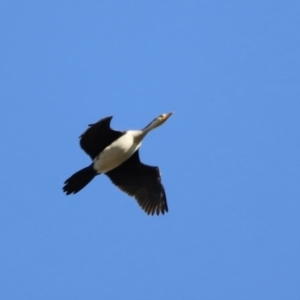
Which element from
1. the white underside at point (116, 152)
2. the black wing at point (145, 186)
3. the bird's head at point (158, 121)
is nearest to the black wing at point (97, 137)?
the white underside at point (116, 152)

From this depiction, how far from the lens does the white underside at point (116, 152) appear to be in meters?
14.6

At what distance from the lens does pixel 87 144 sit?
587 inches

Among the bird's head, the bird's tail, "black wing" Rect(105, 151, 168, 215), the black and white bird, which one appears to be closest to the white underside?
the black and white bird

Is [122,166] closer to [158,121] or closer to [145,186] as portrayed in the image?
[145,186]

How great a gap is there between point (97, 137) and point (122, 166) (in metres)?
1.00

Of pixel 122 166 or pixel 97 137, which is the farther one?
pixel 122 166

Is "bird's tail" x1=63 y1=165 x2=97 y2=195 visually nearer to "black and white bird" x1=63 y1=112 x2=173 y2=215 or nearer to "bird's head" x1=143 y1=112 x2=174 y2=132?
"black and white bird" x1=63 y1=112 x2=173 y2=215

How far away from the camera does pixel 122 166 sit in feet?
51.1

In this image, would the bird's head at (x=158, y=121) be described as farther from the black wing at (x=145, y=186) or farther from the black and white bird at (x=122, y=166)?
the black wing at (x=145, y=186)

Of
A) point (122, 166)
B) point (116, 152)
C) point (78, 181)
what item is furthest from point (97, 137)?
point (122, 166)

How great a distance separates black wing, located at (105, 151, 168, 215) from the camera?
15.5 meters

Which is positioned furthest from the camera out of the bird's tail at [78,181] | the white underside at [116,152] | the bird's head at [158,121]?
the bird's head at [158,121]

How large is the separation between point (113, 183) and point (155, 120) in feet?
4.80

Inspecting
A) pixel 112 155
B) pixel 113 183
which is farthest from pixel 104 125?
pixel 113 183
